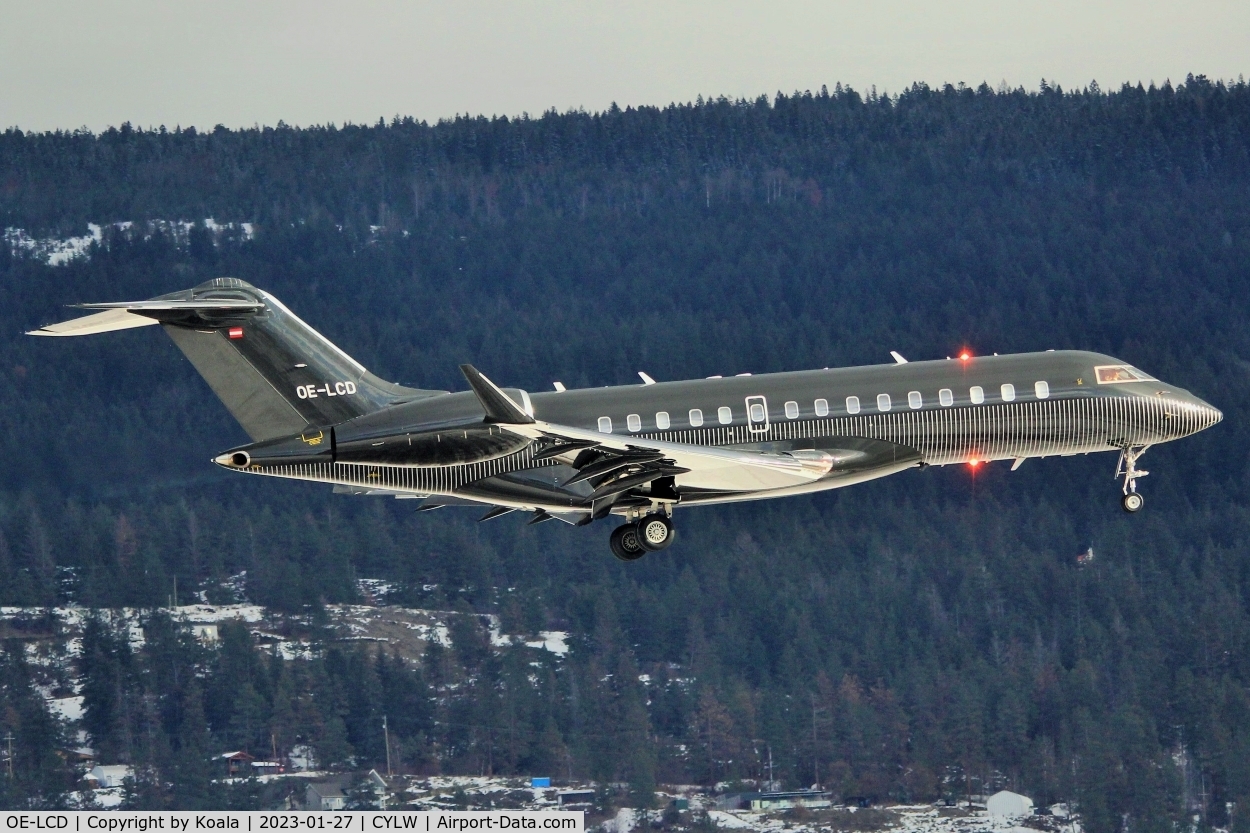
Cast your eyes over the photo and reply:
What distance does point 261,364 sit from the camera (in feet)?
168

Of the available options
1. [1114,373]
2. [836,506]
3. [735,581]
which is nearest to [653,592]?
[735,581]

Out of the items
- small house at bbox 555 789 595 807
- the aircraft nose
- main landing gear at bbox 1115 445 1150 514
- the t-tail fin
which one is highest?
the t-tail fin

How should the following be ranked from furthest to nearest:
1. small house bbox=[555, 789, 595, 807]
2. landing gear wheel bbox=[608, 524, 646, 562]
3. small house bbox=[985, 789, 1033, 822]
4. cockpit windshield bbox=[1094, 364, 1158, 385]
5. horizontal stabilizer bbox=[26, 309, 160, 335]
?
small house bbox=[985, 789, 1033, 822]
small house bbox=[555, 789, 595, 807]
cockpit windshield bbox=[1094, 364, 1158, 385]
landing gear wheel bbox=[608, 524, 646, 562]
horizontal stabilizer bbox=[26, 309, 160, 335]

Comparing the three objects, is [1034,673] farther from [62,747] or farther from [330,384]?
[330,384]

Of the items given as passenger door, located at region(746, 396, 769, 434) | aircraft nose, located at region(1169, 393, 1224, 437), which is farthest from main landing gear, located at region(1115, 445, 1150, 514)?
passenger door, located at region(746, 396, 769, 434)

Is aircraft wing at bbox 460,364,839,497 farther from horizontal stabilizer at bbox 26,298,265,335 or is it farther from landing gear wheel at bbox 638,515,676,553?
horizontal stabilizer at bbox 26,298,265,335

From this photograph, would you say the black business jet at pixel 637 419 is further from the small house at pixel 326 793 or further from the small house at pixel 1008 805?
the small house at pixel 1008 805

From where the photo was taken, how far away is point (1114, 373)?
53156 mm

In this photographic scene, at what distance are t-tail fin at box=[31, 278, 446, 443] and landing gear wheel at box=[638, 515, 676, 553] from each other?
6.49 m

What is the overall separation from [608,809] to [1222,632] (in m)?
62.8

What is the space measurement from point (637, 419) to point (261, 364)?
31.9 ft

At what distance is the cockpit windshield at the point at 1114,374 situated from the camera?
5288 cm

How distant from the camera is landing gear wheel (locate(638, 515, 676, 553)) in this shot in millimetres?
50406
